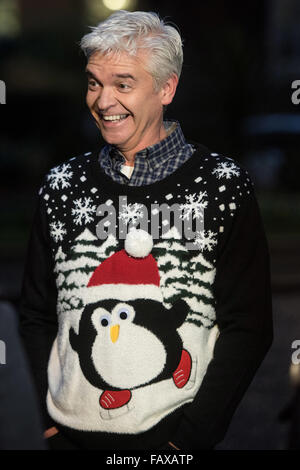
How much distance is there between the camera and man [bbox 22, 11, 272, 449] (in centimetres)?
211

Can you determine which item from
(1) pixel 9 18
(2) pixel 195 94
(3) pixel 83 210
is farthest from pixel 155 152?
(1) pixel 9 18

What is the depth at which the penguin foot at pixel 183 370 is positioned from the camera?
83.3 inches

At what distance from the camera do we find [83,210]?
2.27 metres

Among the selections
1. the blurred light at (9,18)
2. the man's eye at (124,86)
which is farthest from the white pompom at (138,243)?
the blurred light at (9,18)

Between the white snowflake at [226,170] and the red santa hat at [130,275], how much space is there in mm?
315

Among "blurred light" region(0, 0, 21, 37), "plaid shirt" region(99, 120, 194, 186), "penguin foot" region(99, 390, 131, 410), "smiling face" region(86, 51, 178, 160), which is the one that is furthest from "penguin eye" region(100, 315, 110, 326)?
"blurred light" region(0, 0, 21, 37)

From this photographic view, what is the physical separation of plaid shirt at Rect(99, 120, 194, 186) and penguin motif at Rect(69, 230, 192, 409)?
0.71 feet

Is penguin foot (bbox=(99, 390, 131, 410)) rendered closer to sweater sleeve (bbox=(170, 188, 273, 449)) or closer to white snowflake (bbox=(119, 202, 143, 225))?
sweater sleeve (bbox=(170, 188, 273, 449))

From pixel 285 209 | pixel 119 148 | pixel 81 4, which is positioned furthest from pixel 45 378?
pixel 81 4

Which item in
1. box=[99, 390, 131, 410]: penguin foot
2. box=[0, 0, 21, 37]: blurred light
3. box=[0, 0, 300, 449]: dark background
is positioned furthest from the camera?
box=[0, 0, 21, 37]: blurred light

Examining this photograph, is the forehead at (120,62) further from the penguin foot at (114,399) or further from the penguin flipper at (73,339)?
the penguin foot at (114,399)

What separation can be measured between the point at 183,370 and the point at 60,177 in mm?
791
